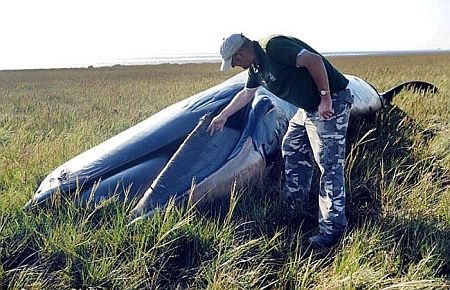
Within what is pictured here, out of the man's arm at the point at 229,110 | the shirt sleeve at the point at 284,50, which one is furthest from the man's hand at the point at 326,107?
the man's arm at the point at 229,110

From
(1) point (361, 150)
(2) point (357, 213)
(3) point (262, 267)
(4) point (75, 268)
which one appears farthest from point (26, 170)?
(1) point (361, 150)

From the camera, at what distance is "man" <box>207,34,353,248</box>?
2.71 m

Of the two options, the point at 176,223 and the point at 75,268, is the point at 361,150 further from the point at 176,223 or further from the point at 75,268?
the point at 75,268

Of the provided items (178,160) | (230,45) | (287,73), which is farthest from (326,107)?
(178,160)

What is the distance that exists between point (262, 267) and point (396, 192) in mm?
1497

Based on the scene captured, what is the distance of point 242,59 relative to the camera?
9.25 feet

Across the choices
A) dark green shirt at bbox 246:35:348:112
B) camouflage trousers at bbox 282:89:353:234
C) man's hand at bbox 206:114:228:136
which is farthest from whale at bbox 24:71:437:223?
dark green shirt at bbox 246:35:348:112

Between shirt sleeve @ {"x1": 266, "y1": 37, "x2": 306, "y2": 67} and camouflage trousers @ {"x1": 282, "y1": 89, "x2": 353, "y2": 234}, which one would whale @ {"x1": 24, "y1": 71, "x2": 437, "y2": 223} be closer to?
camouflage trousers @ {"x1": 282, "y1": 89, "x2": 353, "y2": 234}

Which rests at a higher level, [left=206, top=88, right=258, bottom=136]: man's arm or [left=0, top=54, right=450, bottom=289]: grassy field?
[left=206, top=88, right=258, bottom=136]: man's arm

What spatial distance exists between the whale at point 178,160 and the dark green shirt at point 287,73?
2.45 ft

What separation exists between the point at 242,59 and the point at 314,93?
21.1 inches

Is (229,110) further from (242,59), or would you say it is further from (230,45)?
(230,45)

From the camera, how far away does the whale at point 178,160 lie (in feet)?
10.7

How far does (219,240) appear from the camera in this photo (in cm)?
283
